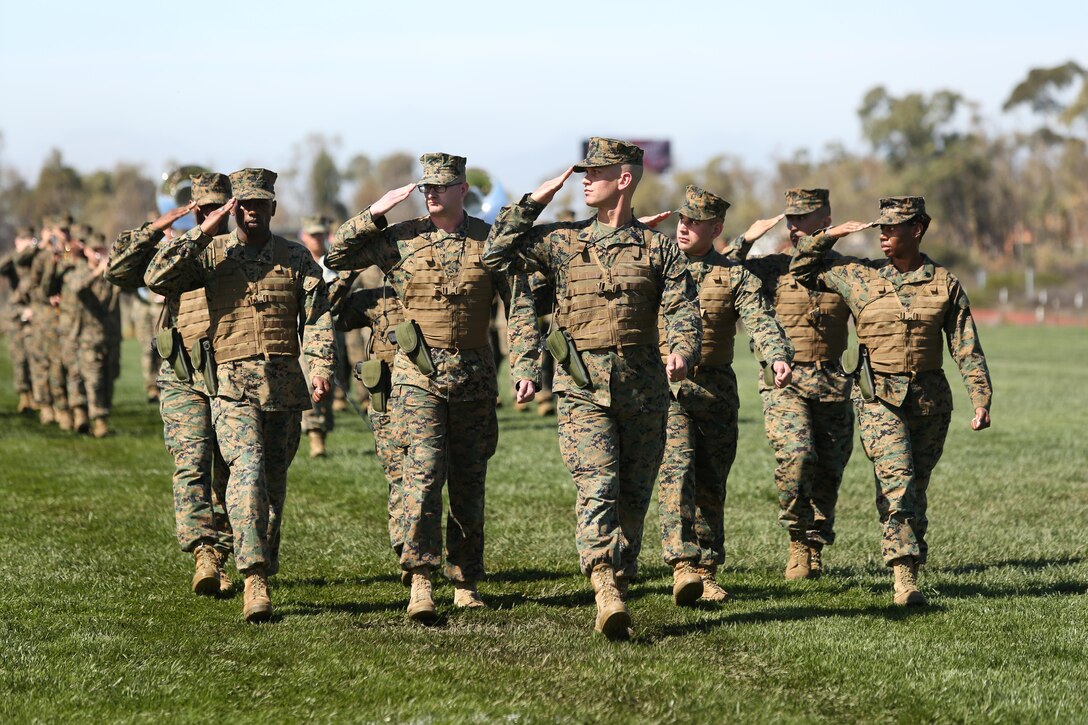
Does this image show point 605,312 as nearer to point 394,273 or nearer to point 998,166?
point 394,273

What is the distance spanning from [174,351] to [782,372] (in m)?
3.39

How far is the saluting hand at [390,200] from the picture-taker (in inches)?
343

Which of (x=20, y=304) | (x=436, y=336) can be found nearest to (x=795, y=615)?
(x=436, y=336)

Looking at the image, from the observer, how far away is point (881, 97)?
406 feet

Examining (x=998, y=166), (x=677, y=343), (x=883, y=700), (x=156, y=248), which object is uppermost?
(x=998, y=166)

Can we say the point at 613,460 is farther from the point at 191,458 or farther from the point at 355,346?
the point at 355,346

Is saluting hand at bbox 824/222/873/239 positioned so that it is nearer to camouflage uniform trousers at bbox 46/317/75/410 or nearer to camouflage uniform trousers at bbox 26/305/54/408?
camouflage uniform trousers at bbox 46/317/75/410

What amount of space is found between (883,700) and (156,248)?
471 centimetres

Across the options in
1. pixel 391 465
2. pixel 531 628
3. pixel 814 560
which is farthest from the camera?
pixel 814 560

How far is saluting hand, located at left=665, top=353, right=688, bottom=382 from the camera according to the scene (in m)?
8.06

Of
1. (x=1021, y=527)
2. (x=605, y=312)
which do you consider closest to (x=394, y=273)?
(x=605, y=312)

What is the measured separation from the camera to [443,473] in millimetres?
8867

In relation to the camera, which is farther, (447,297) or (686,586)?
(447,297)

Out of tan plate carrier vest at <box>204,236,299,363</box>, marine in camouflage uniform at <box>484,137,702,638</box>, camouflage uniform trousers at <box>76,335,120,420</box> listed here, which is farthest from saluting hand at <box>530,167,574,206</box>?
camouflage uniform trousers at <box>76,335,120,420</box>
